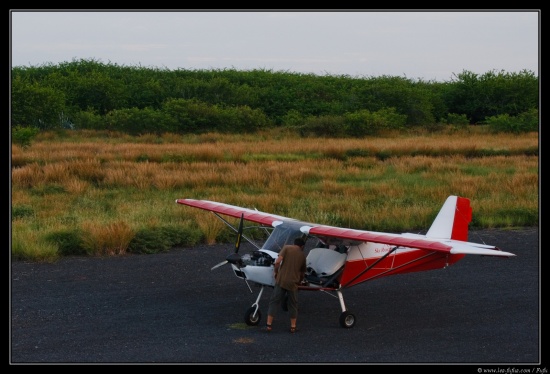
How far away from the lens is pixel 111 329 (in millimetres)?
11359

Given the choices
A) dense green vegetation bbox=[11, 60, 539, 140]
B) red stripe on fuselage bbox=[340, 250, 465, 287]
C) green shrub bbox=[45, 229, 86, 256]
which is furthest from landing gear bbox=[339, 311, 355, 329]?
dense green vegetation bbox=[11, 60, 539, 140]

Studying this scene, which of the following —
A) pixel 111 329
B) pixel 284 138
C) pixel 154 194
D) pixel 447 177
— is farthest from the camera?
pixel 284 138

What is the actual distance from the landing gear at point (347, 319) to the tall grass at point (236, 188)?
22.1ft

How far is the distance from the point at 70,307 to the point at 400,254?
5353mm

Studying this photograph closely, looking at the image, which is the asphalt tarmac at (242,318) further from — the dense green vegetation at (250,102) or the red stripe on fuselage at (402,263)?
the dense green vegetation at (250,102)

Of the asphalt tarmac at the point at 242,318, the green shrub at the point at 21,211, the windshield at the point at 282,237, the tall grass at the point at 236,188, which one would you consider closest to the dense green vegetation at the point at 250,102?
the tall grass at the point at 236,188

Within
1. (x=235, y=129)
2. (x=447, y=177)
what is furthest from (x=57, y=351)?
(x=235, y=129)

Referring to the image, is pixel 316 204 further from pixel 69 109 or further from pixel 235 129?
pixel 69 109

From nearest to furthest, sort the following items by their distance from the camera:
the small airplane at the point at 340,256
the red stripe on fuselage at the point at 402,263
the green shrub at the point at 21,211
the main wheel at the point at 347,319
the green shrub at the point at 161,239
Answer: the small airplane at the point at 340,256 → the main wheel at the point at 347,319 → the red stripe on fuselage at the point at 402,263 → the green shrub at the point at 161,239 → the green shrub at the point at 21,211

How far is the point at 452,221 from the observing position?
43.5 feet

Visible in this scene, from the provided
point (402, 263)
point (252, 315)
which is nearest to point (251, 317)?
point (252, 315)

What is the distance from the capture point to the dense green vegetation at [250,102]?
4966cm

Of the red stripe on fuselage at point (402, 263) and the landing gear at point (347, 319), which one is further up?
the red stripe on fuselage at point (402, 263)

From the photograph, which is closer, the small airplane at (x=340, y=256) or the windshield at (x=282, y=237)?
the small airplane at (x=340, y=256)
